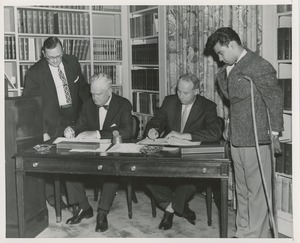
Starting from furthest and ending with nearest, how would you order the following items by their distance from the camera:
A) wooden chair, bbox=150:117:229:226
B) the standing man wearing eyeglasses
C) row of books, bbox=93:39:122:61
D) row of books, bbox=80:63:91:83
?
1. row of books, bbox=93:39:122:61
2. row of books, bbox=80:63:91:83
3. the standing man wearing eyeglasses
4. wooden chair, bbox=150:117:229:226

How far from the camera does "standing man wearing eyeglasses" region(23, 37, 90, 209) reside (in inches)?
159

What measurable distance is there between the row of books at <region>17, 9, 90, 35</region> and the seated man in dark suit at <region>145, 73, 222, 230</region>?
2197 mm

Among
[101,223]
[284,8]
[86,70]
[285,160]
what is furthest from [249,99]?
[86,70]

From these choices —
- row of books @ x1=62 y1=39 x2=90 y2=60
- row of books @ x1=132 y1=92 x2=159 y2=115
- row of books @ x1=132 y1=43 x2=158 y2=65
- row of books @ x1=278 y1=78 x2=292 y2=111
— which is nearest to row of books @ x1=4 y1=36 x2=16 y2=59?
row of books @ x1=62 y1=39 x2=90 y2=60

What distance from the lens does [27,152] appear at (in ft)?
9.80

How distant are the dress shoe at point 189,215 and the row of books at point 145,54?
208cm

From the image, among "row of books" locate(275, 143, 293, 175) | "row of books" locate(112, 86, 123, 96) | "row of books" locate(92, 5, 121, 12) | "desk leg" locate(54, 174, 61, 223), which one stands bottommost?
"desk leg" locate(54, 174, 61, 223)

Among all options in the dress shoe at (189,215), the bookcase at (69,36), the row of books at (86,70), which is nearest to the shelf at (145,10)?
the bookcase at (69,36)

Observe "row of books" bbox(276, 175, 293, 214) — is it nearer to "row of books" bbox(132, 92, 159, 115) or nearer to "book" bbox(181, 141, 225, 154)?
"book" bbox(181, 141, 225, 154)

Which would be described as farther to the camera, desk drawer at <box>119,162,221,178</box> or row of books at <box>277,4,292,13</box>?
row of books at <box>277,4,292,13</box>

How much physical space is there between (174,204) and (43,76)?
Answer: 5.69 ft

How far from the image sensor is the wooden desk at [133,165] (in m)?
2.72

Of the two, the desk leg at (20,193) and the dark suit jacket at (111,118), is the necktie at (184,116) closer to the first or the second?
the dark suit jacket at (111,118)
